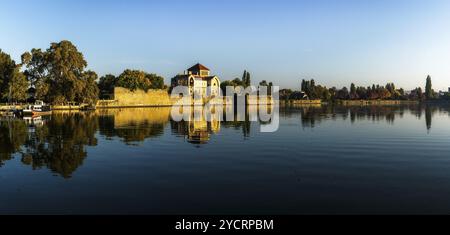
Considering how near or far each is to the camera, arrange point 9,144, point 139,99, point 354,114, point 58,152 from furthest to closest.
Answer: point 139,99 < point 354,114 < point 9,144 < point 58,152

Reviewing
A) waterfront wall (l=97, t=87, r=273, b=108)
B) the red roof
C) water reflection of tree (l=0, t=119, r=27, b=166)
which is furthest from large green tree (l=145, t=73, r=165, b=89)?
water reflection of tree (l=0, t=119, r=27, b=166)

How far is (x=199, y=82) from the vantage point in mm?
136875

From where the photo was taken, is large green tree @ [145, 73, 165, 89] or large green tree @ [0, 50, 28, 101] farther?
large green tree @ [145, 73, 165, 89]

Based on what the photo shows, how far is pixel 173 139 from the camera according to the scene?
28.8 metres

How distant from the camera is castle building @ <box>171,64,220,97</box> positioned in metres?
136

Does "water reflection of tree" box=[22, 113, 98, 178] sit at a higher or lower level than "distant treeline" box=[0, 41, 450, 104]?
lower

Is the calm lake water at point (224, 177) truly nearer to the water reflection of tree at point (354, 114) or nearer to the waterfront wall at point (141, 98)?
the water reflection of tree at point (354, 114)

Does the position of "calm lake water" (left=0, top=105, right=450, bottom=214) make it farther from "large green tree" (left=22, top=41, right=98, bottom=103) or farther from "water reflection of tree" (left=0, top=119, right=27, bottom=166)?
"large green tree" (left=22, top=41, right=98, bottom=103)

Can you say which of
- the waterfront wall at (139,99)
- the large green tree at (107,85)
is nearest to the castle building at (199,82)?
the waterfront wall at (139,99)

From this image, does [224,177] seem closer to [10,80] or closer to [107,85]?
[10,80]

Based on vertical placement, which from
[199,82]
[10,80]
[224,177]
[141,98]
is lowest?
[224,177]

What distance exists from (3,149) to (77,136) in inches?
294

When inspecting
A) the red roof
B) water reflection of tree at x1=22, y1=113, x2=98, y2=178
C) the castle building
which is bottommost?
water reflection of tree at x1=22, y1=113, x2=98, y2=178

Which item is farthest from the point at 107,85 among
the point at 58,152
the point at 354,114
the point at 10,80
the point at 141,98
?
the point at 58,152
